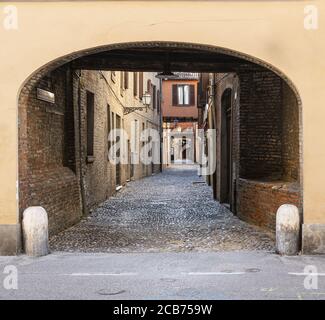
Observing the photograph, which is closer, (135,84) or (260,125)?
(260,125)

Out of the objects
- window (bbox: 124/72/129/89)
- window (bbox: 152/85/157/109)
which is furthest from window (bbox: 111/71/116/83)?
window (bbox: 152/85/157/109)

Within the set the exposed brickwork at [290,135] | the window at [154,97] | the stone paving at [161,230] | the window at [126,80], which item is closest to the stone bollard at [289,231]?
the stone paving at [161,230]

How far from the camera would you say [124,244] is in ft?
30.9

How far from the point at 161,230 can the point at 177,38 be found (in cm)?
430

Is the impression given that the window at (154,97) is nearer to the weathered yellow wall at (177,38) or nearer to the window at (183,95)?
the window at (183,95)

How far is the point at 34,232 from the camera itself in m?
8.07

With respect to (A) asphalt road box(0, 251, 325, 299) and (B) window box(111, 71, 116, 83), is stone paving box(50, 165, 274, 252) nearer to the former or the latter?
(A) asphalt road box(0, 251, 325, 299)

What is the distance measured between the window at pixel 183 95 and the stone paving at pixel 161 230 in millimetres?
31149

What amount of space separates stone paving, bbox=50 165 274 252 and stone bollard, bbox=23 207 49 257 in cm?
73

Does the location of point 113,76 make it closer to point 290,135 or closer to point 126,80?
point 126,80

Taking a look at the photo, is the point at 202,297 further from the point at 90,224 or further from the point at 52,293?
the point at 90,224

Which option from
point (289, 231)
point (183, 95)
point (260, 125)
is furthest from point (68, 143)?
point (183, 95)

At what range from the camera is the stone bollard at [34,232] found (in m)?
8.07

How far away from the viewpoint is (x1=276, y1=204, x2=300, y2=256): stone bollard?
8062 mm
